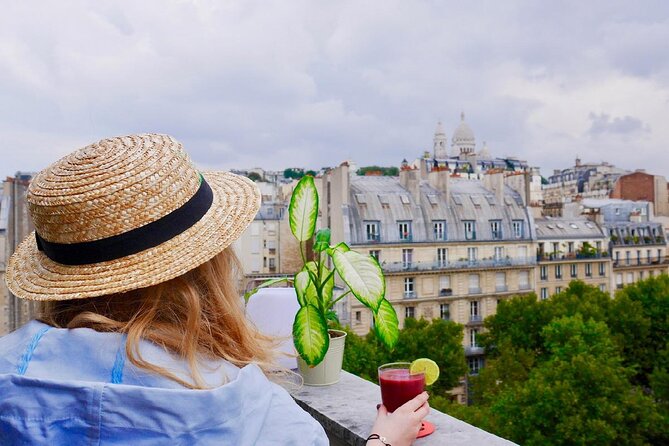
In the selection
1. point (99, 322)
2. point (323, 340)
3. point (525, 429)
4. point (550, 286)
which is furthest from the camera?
point (550, 286)

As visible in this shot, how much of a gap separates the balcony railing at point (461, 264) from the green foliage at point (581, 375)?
18.5 ft

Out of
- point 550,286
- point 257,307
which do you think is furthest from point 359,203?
point 257,307

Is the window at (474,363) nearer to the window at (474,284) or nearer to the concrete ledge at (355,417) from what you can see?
the window at (474,284)

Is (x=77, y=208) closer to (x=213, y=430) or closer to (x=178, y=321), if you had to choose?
(x=178, y=321)

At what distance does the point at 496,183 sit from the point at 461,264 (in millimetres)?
4661

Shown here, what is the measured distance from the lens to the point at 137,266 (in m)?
1.32

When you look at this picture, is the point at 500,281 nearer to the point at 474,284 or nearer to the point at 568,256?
the point at 474,284

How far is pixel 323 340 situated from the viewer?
2.12 meters

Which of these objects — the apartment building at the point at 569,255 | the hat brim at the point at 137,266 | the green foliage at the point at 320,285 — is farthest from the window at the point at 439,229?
the hat brim at the point at 137,266

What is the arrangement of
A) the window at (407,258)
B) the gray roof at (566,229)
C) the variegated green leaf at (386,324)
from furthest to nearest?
the gray roof at (566,229) → the window at (407,258) → the variegated green leaf at (386,324)

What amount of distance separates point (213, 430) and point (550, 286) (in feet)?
95.5

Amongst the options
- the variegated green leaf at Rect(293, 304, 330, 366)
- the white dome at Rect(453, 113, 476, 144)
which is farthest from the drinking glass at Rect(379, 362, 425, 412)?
the white dome at Rect(453, 113, 476, 144)

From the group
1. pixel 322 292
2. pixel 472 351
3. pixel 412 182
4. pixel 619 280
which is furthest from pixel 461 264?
pixel 322 292

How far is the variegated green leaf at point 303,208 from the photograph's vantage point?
2.15m
